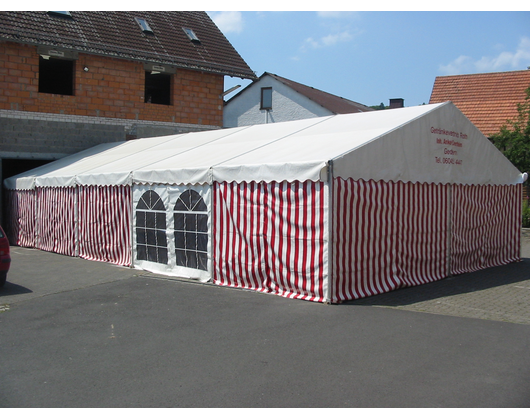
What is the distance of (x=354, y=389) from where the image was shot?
4.75 metres

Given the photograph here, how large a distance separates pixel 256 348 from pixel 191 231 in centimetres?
472

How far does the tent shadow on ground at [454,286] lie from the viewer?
866 centimetres

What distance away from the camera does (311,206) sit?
8.38 m

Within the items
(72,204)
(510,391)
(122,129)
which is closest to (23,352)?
(510,391)

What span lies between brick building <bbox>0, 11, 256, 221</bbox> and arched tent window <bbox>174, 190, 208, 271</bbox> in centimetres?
995

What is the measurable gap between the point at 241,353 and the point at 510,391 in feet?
8.73

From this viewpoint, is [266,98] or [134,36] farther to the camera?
[266,98]

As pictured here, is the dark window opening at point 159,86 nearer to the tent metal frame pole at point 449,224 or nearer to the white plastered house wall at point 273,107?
the white plastered house wall at point 273,107

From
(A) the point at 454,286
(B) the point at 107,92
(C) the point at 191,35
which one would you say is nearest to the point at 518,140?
(A) the point at 454,286

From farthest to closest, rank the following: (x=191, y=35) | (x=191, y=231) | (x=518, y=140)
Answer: (x=191, y=35) < (x=518, y=140) < (x=191, y=231)

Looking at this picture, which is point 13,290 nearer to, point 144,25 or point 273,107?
point 144,25

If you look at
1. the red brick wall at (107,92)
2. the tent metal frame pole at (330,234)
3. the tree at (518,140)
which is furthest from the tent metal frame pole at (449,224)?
the red brick wall at (107,92)

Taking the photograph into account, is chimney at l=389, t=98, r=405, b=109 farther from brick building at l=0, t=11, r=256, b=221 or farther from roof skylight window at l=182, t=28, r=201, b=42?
roof skylight window at l=182, t=28, r=201, b=42

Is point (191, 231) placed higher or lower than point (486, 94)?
lower
